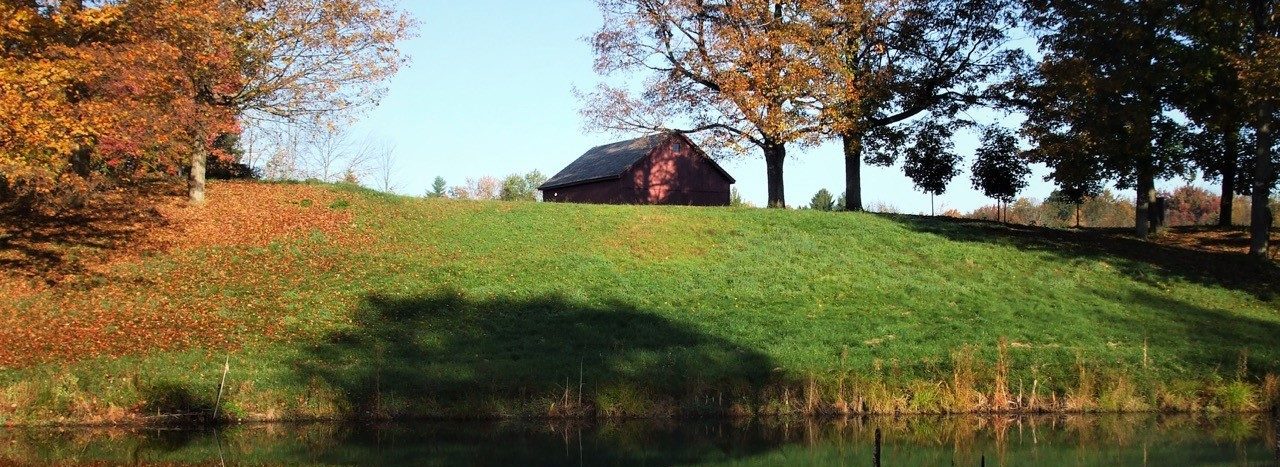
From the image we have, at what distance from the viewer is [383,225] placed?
33.2 meters

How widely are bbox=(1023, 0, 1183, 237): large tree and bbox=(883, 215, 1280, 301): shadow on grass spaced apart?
8.63 ft

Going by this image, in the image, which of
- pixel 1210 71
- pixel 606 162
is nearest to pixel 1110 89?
pixel 1210 71

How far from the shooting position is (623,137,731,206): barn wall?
51.7m

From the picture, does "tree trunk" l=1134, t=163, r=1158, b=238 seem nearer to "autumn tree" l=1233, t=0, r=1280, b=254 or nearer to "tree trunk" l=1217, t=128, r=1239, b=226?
"tree trunk" l=1217, t=128, r=1239, b=226

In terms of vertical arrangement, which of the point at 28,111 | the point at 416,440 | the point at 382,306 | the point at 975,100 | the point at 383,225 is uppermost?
the point at 975,100

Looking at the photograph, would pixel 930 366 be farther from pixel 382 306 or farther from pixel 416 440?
pixel 382 306

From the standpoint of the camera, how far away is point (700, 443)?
59.3 ft

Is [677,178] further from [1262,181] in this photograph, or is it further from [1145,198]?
[1262,181]

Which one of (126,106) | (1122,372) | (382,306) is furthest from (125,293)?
(1122,372)

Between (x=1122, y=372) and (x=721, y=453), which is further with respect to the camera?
(x=1122, y=372)

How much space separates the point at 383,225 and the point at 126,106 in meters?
9.49

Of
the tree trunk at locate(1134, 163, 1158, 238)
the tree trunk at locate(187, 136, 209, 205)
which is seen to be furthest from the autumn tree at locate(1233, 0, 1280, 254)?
the tree trunk at locate(187, 136, 209, 205)

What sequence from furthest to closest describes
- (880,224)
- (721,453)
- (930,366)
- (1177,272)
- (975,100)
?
(975,100) < (880,224) < (1177,272) < (930,366) < (721,453)

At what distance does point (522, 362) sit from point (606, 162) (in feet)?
105
